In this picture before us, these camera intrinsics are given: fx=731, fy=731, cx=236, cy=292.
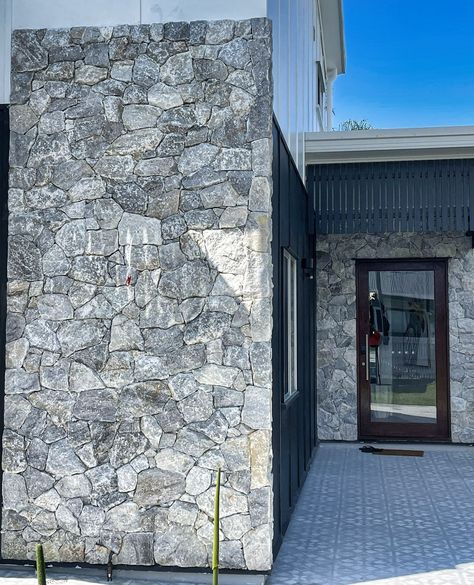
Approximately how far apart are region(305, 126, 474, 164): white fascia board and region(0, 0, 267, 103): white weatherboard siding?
124 inches

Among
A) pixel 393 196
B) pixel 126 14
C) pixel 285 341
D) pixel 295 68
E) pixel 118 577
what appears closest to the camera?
pixel 118 577

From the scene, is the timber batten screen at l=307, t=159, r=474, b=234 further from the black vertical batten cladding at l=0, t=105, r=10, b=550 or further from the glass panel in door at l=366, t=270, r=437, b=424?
the black vertical batten cladding at l=0, t=105, r=10, b=550

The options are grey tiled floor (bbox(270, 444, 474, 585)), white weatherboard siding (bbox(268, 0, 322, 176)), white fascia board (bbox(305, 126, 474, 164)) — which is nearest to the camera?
grey tiled floor (bbox(270, 444, 474, 585))

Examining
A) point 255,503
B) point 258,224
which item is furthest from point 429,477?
point 258,224

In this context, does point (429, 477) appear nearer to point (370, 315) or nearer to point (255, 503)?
point (370, 315)

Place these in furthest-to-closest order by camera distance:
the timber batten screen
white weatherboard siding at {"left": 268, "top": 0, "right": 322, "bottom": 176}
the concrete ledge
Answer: the timber batten screen → white weatherboard siding at {"left": 268, "top": 0, "right": 322, "bottom": 176} → the concrete ledge

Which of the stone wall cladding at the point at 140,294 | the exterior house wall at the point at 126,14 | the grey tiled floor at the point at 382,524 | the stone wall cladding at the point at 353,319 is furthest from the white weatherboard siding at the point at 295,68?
the grey tiled floor at the point at 382,524

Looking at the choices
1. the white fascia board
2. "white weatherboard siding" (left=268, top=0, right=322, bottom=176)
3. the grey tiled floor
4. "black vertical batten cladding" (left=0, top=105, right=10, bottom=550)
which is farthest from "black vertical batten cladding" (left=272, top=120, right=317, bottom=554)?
"black vertical batten cladding" (left=0, top=105, right=10, bottom=550)

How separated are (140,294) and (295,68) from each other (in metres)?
2.80

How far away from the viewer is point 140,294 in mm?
4242

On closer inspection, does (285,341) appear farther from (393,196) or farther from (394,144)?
(393,196)

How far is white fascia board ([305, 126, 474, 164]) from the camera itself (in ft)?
23.6

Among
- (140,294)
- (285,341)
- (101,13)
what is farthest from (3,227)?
(285,341)

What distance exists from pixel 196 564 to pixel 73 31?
3.20 m
